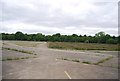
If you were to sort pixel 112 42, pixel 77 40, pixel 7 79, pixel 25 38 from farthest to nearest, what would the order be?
1. pixel 25 38
2. pixel 77 40
3. pixel 112 42
4. pixel 7 79

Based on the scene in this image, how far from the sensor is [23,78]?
26.8ft

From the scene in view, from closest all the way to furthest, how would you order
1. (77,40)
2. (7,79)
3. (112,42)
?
1. (7,79)
2. (112,42)
3. (77,40)

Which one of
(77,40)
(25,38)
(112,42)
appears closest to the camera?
(112,42)

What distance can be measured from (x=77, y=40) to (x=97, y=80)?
89.4 meters

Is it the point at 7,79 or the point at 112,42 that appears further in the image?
the point at 112,42

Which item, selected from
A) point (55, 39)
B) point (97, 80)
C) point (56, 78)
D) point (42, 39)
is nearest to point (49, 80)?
point (56, 78)

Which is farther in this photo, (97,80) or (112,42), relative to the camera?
(112,42)

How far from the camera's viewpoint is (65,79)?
8164 mm

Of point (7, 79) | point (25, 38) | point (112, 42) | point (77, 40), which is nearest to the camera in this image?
point (7, 79)

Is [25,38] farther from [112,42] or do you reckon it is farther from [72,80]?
[72,80]

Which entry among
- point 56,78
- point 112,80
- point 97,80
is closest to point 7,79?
point 56,78

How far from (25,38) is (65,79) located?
4342 inches

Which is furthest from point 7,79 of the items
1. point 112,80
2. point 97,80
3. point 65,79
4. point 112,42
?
point 112,42

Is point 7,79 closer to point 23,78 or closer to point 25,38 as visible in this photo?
point 23,78
